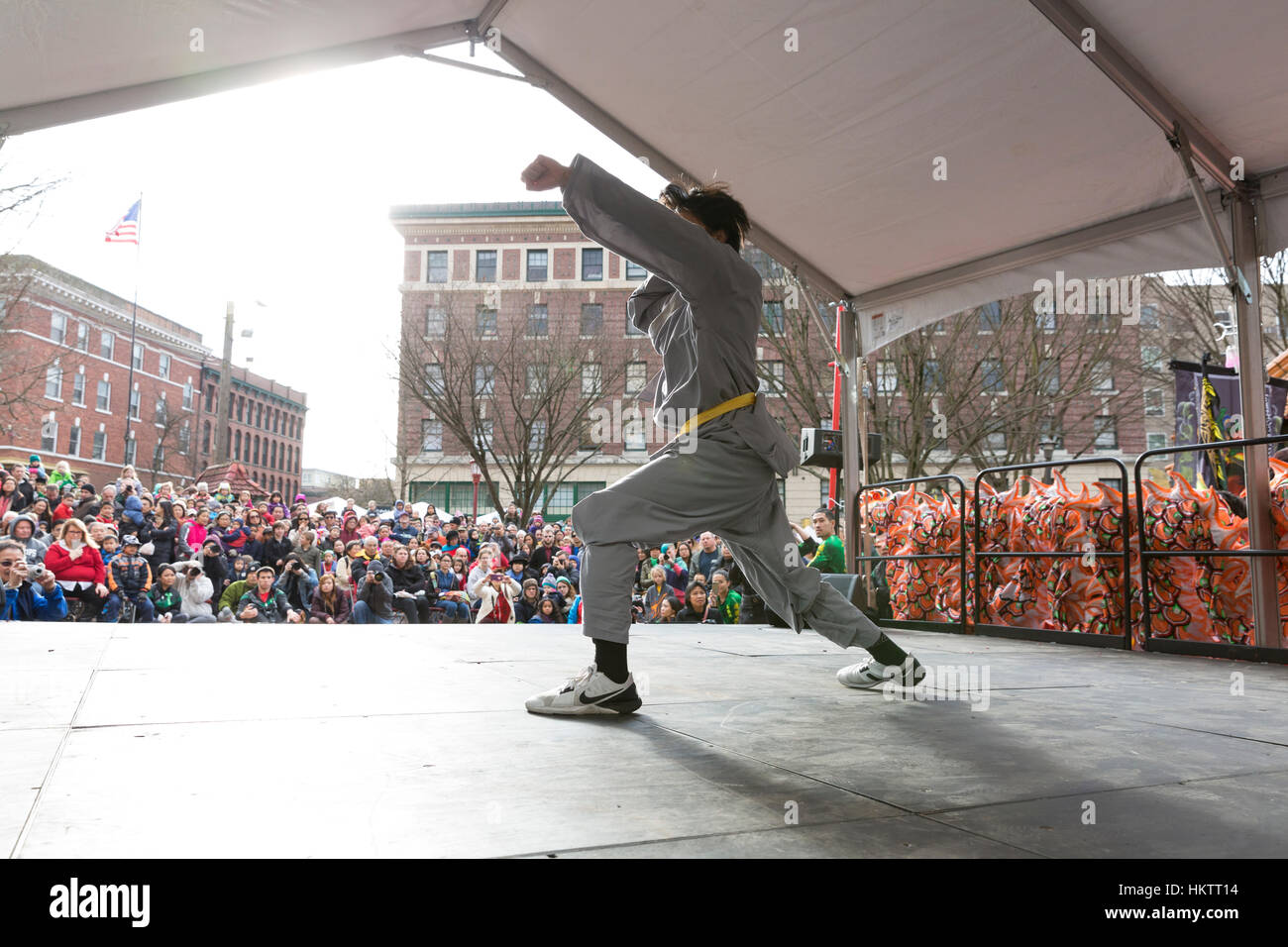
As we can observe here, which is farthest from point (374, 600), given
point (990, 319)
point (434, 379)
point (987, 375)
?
point (434, 379)

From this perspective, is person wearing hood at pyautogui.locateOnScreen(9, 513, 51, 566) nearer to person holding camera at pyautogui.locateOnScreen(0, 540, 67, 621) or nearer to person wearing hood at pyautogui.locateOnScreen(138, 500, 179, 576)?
person holding camera at pyautogui.locateOnScreen(0, 540, 67, 621)

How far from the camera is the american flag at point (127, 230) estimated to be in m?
27.7

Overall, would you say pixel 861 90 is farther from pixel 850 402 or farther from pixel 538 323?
pixel 538 323

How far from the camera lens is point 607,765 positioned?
7.69ft

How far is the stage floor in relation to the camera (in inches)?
67.6

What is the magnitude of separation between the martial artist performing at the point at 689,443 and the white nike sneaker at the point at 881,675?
46mm

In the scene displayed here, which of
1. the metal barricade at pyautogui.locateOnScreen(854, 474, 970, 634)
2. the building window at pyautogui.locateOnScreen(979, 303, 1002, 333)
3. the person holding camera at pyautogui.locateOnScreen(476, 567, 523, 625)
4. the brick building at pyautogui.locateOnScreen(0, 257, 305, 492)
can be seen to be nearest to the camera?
the metal barricade at pyautogui.locateOnScreen(854, 474, 970, 634)

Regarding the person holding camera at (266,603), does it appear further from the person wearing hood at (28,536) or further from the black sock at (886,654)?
the black sock at (886,654)

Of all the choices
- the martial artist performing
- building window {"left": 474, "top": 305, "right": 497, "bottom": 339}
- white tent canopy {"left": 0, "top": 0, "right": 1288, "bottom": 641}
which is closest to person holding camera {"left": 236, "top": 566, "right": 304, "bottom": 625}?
white tent canopy {"left": 0, "top": 0, "right": 1288, "bottom": 641}

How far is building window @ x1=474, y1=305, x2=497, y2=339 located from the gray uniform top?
73.5 ft

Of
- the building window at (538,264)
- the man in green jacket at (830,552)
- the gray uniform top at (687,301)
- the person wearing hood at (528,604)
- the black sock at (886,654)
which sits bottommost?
the person wearing hood at (528,604)

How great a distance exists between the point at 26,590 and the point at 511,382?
1725cm

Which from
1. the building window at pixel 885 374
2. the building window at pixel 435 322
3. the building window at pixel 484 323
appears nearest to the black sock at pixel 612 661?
the building window at pixel 885 374

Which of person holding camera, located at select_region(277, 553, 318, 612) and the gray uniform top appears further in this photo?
person holding camera, located at select_region(277, 553, 318, 612)
